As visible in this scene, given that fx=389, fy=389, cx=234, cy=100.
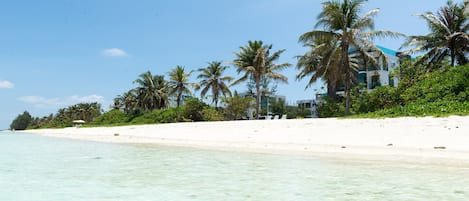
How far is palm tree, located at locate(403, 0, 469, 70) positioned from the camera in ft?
78.9

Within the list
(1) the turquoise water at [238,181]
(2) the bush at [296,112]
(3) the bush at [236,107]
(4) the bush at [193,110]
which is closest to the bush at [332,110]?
(3) the bush at [236,107]

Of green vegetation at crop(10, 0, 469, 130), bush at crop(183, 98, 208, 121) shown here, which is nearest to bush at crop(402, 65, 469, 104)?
green vegetation at crop(10, 0, 469, 130)

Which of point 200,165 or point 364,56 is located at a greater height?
point 364,56

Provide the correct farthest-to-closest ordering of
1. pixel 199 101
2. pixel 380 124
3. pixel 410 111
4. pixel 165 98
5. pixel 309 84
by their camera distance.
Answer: pixel 165 98
pixel 199 101
pixel 309 84
pixel 410 111
pixel 380 124

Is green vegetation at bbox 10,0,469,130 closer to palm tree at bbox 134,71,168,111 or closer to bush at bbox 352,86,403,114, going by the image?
bush at bbox 352,86,403,114

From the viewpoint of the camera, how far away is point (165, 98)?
161 feet

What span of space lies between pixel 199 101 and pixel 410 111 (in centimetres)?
2254

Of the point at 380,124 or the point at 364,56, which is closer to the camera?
the point at 380,124

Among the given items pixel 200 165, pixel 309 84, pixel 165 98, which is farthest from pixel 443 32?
pixel 165 98

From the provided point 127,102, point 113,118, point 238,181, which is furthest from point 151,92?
point 238,181

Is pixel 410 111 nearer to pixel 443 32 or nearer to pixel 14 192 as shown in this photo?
pixel 443 32

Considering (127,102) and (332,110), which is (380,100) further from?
(127,102)

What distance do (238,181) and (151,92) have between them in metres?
43.7

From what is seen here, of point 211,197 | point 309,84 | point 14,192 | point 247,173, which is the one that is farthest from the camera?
point 309,84
